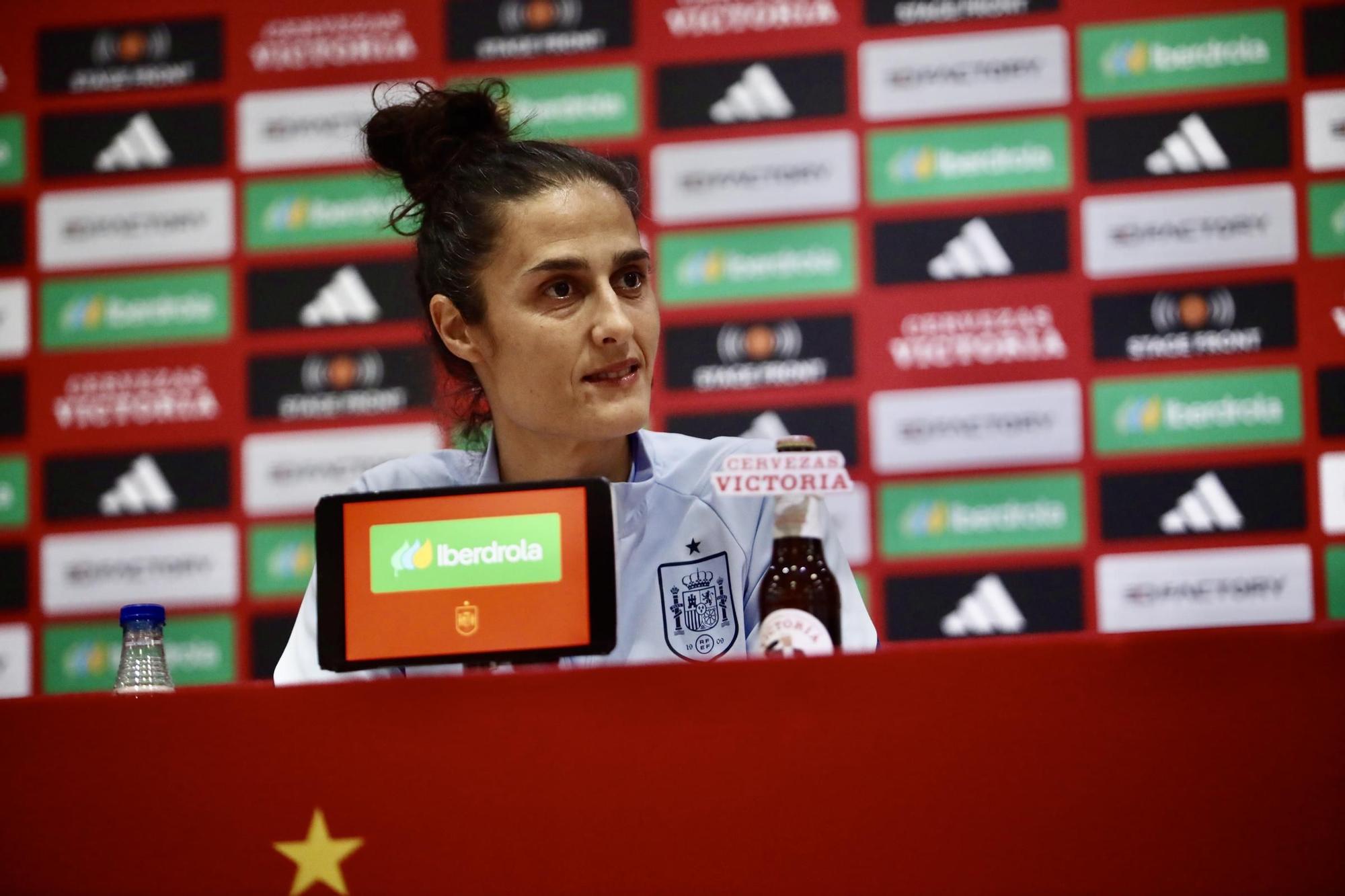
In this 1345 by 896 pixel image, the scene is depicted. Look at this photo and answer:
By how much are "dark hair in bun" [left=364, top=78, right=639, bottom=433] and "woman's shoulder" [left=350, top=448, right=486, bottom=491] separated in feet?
0.43

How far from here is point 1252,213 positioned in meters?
3.04

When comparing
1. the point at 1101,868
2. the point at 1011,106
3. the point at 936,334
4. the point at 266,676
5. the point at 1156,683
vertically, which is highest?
the point at 1011,106

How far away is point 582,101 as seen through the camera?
324 cm

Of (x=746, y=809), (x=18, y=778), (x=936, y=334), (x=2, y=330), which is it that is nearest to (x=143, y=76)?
(x=2, y=330)

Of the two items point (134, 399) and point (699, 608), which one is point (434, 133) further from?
point (134, 399)

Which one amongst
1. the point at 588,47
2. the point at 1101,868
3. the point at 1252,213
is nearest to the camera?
the point at 1101,868

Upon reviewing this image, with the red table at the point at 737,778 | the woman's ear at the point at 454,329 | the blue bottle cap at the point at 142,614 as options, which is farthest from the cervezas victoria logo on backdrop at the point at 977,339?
the red table at the point at 737,778

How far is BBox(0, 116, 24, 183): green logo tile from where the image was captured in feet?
11.0

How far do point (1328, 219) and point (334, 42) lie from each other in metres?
2.36

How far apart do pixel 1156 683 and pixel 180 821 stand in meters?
0.59

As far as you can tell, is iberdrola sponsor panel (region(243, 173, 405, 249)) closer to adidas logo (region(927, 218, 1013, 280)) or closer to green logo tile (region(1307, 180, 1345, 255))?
adidas logo (region(927, 218, 1013, 280))

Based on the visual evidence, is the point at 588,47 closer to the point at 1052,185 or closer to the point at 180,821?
the point at 1052,185

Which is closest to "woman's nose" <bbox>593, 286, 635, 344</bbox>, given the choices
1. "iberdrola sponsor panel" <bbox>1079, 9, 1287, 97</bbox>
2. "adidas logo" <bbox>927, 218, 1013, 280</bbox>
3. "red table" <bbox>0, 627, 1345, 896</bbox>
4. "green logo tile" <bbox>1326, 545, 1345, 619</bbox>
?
"red table" <bbox>0, 627, 1345, 896</bbox>

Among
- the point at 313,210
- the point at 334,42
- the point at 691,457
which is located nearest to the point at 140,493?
the point at 313,210
